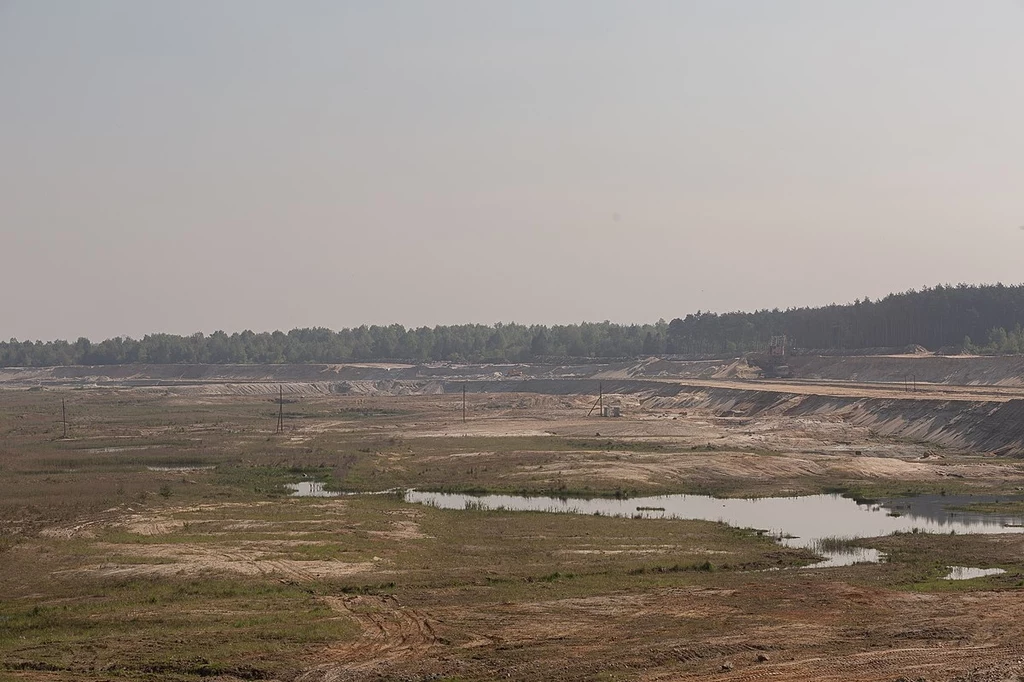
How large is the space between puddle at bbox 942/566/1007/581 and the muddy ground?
1.53 ft

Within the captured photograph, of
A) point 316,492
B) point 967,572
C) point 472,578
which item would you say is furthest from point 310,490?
point 967,572

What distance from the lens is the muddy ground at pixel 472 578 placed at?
2809cm

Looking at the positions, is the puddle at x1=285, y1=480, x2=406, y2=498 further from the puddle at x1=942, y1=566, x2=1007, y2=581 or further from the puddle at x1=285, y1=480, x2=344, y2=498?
the puddle at x1=942, y1=566, x2=1007, y2=581

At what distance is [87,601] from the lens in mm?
35125

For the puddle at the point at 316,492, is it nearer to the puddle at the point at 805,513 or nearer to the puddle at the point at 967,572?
the puddle at the point at 805,513

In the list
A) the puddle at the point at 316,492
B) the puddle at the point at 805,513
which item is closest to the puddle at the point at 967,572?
the puddle at the point at 805,513

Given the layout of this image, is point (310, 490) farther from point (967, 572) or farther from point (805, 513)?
point (967, 572)

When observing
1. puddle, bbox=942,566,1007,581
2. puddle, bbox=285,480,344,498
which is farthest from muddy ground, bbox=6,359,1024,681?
puddle, bbox=285,480,344,498

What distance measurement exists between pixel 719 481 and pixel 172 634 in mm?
46128

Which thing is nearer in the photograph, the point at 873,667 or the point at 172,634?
the point at 873,667

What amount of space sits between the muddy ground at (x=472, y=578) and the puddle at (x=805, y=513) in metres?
2.36

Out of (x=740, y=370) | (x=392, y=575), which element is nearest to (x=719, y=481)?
(x=392, y=575)

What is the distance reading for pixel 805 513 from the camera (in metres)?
57.7

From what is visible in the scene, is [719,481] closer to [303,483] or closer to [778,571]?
[303,483]
